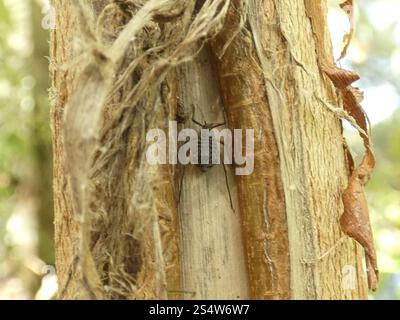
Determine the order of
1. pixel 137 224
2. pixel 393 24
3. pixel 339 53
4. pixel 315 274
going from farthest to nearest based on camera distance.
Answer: pixel 393 24 → pixel 339 53 → pixel 315 274 → pixel 137 224

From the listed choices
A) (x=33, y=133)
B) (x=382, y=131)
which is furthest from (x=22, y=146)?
(x=382, y=131)

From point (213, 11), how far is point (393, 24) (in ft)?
7.62

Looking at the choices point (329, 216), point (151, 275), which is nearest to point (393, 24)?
point (329, 216)

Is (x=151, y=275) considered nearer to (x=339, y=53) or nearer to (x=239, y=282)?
(x=239, y=282)

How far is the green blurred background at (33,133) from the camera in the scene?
111 inches

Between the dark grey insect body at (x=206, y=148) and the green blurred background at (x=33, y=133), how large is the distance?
1.86 m

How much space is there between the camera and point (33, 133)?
9.36 feet

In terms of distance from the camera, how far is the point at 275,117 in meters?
0.93

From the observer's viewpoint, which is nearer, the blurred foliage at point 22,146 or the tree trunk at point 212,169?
the tree trunk at point 212,169

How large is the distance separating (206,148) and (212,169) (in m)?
0.05

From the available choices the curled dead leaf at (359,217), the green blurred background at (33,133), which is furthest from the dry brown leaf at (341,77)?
the green blurred background at (33,133)

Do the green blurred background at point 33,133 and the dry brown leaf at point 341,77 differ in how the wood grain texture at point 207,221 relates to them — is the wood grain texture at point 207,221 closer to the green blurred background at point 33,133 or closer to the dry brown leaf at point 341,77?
the dry brown leaf at point 341,77

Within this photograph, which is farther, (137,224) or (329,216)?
(329,216)
